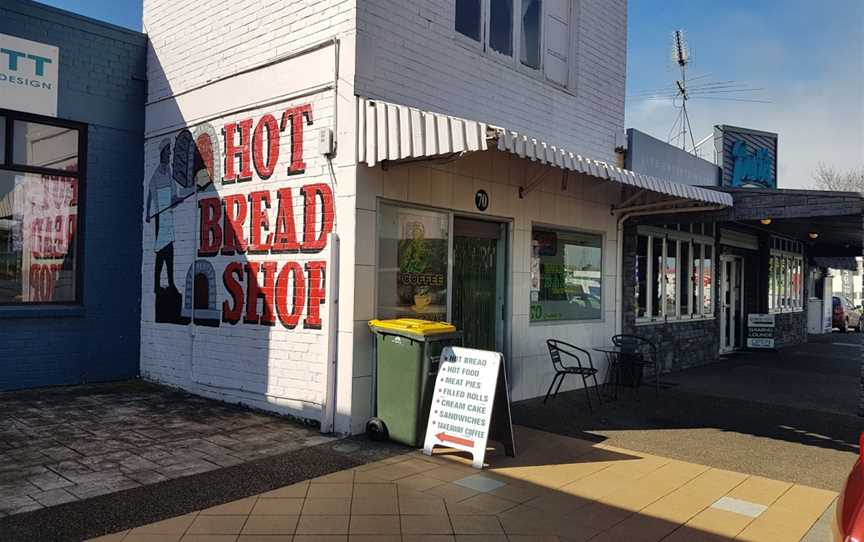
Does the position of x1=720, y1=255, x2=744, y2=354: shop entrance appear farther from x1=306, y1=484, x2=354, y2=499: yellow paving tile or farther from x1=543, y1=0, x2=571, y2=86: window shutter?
x1=306, y1=484, x2=354, y2=499: yellow paving tile

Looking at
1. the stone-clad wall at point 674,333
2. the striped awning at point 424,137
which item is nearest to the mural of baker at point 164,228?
the striped awning at point 424,137

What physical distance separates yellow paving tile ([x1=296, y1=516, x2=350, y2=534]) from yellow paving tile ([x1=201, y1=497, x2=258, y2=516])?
0.43 meters

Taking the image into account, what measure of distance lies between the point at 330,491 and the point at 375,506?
44 cm

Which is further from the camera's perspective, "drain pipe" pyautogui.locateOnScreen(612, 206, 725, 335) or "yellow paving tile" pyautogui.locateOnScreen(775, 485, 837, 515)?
"drain pipe" pyautogui.locateOnScreen(612, 206, 725, 335)

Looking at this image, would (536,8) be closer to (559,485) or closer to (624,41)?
(624,41)

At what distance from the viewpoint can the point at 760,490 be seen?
513cm

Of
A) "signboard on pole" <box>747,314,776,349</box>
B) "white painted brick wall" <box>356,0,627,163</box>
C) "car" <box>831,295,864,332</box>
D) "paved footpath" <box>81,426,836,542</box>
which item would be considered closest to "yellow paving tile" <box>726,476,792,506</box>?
"paved footpath" <box>81,426,836,542</box>

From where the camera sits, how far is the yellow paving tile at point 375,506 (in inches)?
171

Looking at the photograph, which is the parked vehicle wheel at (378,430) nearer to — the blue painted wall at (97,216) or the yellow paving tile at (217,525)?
A: the yellow paving tile at (217,525)

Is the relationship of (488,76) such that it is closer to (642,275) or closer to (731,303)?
(642,275)

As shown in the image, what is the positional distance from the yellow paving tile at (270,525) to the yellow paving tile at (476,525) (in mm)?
1046

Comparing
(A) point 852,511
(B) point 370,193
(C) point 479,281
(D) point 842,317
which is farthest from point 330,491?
(D) point 842,317

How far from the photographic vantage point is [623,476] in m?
5.34

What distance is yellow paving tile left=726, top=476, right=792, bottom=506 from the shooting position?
16.2ft
